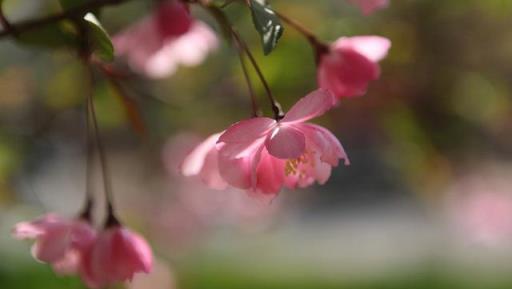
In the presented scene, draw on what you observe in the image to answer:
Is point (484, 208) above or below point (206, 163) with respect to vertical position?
below

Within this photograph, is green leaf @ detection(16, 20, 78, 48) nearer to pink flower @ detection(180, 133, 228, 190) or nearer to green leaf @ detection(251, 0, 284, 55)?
pink flower @ detection(180, 133, 228, 190)

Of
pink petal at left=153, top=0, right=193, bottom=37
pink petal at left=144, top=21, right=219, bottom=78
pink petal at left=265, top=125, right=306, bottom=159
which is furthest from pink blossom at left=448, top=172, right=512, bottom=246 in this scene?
pink petal at left=265, top=125, right=306, bottom=159

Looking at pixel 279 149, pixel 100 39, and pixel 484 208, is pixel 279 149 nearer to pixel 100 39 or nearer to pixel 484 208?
pixel 100 39

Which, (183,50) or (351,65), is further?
(183,50)

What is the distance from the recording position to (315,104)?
2.84ft

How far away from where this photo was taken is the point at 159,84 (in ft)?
8.99

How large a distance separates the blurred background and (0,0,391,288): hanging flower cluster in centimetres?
5

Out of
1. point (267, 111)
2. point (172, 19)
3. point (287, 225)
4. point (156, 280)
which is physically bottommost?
point (287, 225)

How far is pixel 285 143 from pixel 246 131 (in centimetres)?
4

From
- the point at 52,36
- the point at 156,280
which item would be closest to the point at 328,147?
the point at 52,36

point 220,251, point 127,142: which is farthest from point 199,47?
point 220,251

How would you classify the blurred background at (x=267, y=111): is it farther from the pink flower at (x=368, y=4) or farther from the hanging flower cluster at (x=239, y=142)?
the pink flower at (x=368, y=4)

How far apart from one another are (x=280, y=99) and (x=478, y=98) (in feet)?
2.08

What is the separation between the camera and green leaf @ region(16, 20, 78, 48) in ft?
3.67
